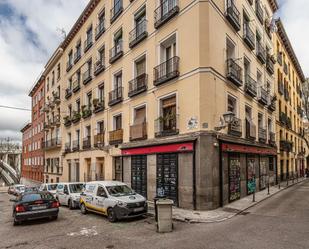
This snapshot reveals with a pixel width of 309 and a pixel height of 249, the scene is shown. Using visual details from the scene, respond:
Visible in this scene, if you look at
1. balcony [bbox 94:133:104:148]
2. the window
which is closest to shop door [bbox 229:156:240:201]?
the window

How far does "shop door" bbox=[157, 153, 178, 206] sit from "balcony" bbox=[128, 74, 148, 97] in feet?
14.9

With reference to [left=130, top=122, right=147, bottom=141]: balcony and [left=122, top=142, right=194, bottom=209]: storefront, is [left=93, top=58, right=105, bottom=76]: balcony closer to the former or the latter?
[left=130, top=122, right=147, bottom=141]: balcony

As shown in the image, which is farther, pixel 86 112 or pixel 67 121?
pixel 67 121

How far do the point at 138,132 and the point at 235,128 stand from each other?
5.91 metres

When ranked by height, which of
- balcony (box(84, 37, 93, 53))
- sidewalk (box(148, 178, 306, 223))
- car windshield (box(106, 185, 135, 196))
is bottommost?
sidewalk (box(148, 178, 306, 223))

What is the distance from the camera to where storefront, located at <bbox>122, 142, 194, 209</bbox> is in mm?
12859

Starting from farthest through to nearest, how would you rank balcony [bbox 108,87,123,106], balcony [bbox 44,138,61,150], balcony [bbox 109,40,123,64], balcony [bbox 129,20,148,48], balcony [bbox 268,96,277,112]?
balcony [bbox 44,138,61,150]
balcony [bbox 268,96,277,112]
balcony [bbox 109,40,123,64]
balcony [bbox 108,87,123,106]
balcony [bbox 129,20,148,48]

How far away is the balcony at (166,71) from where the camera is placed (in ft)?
46.3

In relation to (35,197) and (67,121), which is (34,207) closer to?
(35,197)

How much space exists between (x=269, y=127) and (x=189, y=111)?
13.1 meters

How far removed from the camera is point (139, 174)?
646 inches

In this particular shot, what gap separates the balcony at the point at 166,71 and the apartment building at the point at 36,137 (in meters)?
29.3

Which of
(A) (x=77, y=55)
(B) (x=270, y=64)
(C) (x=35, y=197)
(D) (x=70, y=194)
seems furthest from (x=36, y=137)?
(B) (x=270, y=64)

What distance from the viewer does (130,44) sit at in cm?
1809
